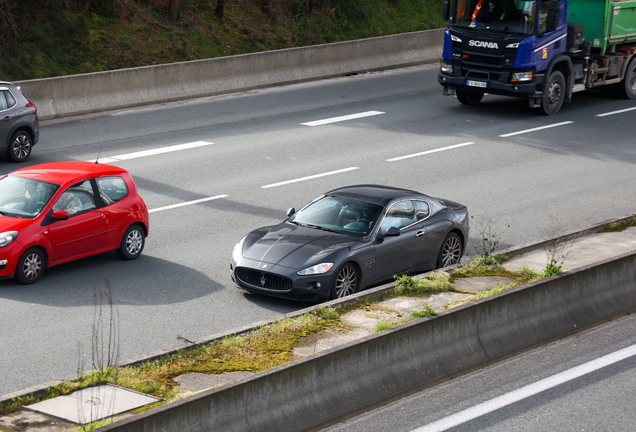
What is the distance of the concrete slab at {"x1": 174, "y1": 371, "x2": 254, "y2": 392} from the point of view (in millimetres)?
7665

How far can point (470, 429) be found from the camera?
7.48m

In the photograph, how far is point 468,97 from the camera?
2438cm

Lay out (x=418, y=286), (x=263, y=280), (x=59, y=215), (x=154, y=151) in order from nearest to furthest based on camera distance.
Result: 1. (x=418, y=286)
2. (x=263, y=280)
3. (x=59, y=215)
4. (x=154, y=151)

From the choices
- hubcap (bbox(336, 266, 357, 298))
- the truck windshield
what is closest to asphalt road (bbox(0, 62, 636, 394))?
hubcap (bbox(336, 266, 357, 298))

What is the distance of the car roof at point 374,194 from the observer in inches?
470

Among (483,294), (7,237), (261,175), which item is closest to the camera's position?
(483,294)

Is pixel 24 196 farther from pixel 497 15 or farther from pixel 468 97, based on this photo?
pixel 468 97

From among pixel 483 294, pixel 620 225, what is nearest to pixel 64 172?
pixel 483 294

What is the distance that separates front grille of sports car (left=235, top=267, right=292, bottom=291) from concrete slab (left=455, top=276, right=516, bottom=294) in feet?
7.05

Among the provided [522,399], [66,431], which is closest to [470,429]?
[522,399]

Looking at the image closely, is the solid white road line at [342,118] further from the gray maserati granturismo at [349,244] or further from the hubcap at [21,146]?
the gray maserati granturismo at [349,244]

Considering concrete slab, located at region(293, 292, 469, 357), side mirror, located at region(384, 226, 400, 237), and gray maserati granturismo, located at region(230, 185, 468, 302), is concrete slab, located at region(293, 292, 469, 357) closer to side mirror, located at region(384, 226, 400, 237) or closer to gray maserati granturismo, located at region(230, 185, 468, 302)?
gray maserati granturismo, located at region(230, 185, 468, 302)

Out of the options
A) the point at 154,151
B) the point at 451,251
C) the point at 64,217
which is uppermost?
the point at 64,217

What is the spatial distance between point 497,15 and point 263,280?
1373 cm
